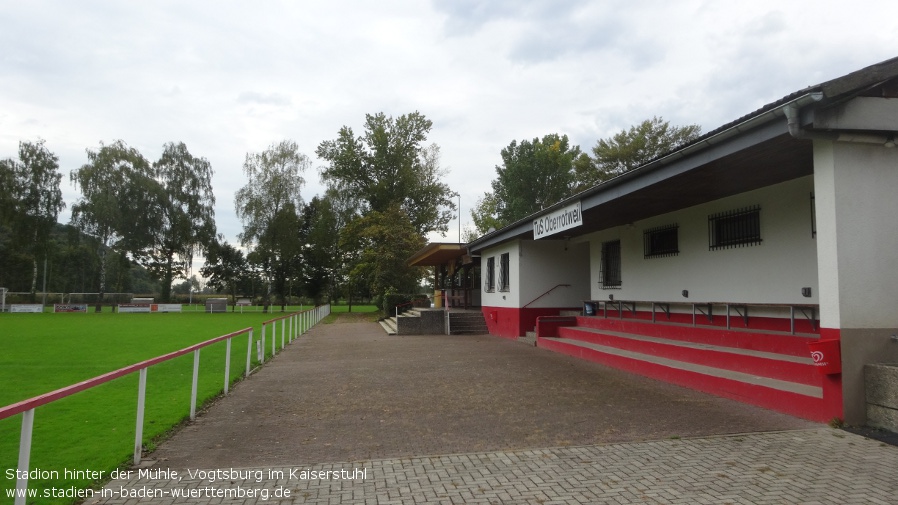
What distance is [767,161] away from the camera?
766 cm

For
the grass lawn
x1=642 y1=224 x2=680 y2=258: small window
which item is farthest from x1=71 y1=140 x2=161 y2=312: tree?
x1=642 y1=224 x2=680 y2=258: small window

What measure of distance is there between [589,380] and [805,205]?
4.25 meters

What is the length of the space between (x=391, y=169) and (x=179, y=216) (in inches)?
820

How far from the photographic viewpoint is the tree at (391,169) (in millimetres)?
48500

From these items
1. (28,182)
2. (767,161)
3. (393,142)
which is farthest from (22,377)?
(28,182)

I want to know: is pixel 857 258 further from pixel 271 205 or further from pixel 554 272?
pixel 271 205

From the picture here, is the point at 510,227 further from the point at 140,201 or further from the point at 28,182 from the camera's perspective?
the point at 28,182

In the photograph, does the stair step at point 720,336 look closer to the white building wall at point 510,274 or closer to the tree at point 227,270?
the white building wall at point 510,274

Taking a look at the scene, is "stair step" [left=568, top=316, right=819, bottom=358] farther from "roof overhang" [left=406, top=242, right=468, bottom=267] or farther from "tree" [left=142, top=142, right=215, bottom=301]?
"tree" [left=142, top=142, right=215, bottom=301]

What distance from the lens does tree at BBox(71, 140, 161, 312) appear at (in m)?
51.3

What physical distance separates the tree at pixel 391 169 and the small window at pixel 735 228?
37443 mm

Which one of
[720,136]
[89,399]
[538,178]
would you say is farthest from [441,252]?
[538,178]

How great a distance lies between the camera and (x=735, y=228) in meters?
10.5

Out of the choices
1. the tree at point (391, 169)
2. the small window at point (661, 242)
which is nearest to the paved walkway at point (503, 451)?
the small window at point (661, 242)
